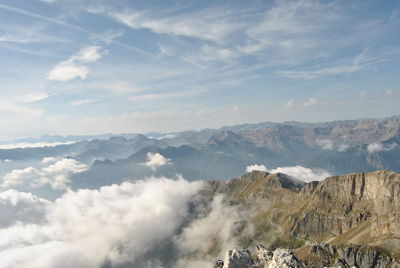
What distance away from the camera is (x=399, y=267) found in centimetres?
19900

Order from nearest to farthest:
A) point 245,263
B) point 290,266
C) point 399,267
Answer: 1. point 290,266
2. point 245,263
3. point 399,267

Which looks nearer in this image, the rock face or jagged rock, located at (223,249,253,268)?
the rock face

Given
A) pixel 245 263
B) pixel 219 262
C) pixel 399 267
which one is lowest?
pixel 399 267

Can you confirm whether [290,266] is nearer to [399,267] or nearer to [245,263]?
[245,263]

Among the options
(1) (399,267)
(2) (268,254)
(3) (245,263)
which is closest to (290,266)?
(3) (245,263)

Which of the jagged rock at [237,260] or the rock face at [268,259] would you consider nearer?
the rock face at [268,259]

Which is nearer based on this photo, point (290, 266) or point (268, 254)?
point (290, 266)

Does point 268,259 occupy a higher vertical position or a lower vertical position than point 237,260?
lower

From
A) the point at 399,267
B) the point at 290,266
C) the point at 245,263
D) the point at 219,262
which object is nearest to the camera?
the point at 290,266

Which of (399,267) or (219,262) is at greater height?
(219,262)

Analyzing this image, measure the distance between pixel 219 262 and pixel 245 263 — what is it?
10.6m

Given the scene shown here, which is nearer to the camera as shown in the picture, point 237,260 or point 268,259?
point 237,260

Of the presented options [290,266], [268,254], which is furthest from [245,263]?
[268,254]

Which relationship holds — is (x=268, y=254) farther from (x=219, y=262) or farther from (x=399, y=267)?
(x=399, y=267)
